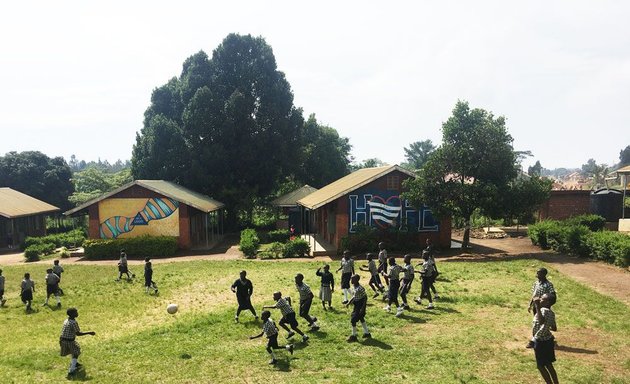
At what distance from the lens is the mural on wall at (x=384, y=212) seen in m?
30.9

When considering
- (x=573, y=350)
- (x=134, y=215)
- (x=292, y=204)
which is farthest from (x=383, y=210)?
(x=573, y=350)

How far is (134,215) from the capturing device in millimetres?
33719

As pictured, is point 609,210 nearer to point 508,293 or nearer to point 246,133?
point 508,293

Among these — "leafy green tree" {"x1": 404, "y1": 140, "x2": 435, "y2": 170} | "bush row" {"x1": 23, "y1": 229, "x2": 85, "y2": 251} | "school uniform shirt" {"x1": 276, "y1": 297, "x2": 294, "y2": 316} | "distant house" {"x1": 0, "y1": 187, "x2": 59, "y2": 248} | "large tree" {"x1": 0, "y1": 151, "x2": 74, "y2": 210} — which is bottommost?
"school uniform shirt" {"x1": 276, "y1": 297, "x2": 294, "y2": 316}

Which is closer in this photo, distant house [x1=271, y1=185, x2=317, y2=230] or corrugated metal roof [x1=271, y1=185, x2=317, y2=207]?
corrugated metal roof [x1=271, y1=185, x2=317, y2=207]

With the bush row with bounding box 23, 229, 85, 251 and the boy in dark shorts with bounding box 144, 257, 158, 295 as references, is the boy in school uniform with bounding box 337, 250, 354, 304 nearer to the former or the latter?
the boy in dark shorts with bounding box 144, 257, 158, 295

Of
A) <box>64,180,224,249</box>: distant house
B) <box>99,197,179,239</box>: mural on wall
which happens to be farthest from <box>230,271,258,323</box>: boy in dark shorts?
<box>99,197,179,239</box>: mural on wall

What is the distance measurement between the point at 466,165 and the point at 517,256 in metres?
6.50

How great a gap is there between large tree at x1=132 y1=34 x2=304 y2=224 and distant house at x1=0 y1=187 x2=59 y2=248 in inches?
407

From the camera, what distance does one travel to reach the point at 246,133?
1823 inches

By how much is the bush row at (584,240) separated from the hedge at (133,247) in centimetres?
2613

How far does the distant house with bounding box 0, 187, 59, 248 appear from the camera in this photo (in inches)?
1564

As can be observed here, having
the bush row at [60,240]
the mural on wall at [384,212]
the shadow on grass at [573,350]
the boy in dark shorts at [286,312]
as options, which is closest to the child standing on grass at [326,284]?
the boy in dark shorts at [286,312]

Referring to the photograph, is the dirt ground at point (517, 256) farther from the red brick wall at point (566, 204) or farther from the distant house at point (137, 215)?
the red brick wall at point (566, 204)
